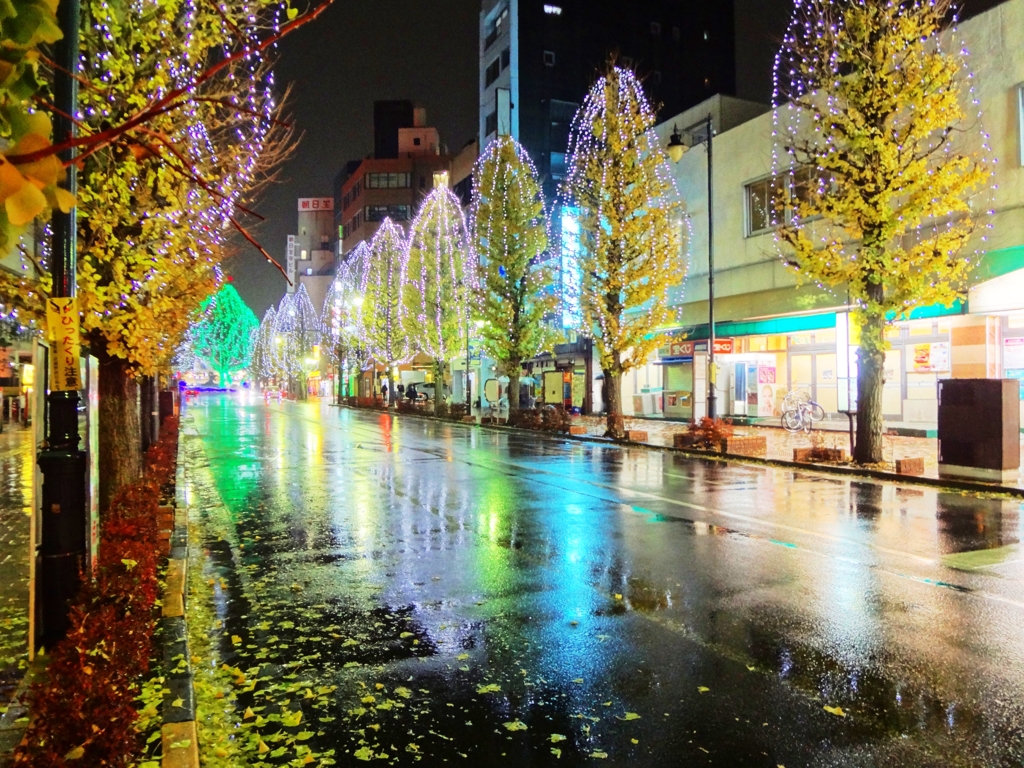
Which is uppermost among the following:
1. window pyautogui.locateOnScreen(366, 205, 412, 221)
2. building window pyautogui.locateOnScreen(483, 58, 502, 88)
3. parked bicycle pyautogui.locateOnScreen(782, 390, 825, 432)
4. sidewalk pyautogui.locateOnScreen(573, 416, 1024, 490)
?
building window pyautogui.locateOnScreen(483, 58, 502, 88)

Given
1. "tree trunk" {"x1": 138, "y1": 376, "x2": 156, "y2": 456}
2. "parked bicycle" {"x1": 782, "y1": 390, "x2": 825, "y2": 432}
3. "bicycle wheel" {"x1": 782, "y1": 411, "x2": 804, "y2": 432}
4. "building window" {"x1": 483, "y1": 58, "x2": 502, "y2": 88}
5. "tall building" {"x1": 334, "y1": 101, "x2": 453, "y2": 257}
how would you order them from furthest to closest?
"tall building" {"x1": 334, "y1": 101, "x2": 453, "y2": 257}, "building window" {"x1": 483, "y1": 58, "x2": 502, "y2": 88}, "bicycle wheel" {"x1": 782, "y1": 411, "x2": 804, "y2": 432}, "parked bicycle" {"x1": 782, "y1": 390, "x2": 825, "y2": 432}, "tree trunk" {"x1": 138, "y1": 376, "x2": 156, "y2": 456}

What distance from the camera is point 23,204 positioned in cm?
184

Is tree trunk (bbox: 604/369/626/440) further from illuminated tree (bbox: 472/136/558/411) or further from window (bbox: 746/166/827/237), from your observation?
illuminated tree (bbox: 472/136/558/411)

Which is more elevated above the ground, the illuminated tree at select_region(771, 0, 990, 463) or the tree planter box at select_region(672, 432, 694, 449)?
the illuminated tree at select_region(771, 0, 990, 463)

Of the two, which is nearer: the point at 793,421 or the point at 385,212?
the point at 793,421

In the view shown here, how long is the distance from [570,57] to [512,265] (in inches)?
1083

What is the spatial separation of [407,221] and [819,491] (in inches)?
3389

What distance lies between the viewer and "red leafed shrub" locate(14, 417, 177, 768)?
327 cm

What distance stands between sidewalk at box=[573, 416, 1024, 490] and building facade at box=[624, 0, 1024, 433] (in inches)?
55.2

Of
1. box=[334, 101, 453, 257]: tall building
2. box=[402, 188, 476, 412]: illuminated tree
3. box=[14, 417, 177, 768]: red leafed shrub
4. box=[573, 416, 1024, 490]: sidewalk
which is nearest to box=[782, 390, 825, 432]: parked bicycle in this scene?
box=[573, 416, 1024, 490]: sidewalk

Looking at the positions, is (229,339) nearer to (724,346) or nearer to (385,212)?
(385,212)

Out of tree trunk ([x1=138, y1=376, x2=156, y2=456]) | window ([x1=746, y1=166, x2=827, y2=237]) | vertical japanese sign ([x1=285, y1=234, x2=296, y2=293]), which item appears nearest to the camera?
tree trunk ([x1=138, y1=376, x2=156, y2=456])

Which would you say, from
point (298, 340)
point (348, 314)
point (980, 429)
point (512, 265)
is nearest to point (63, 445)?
point (980, 429)

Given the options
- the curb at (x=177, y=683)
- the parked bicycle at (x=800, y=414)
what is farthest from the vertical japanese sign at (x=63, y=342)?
the parked bicycle at (x=800, y=414)
